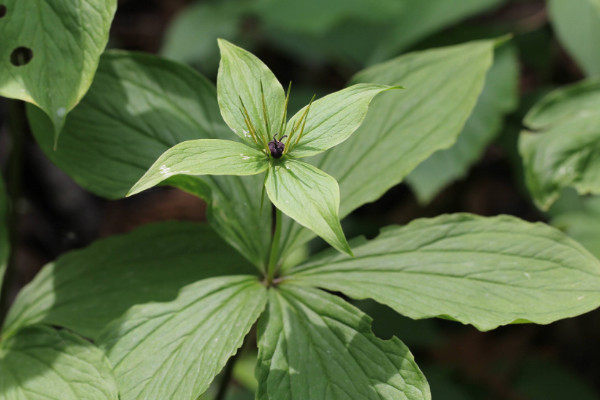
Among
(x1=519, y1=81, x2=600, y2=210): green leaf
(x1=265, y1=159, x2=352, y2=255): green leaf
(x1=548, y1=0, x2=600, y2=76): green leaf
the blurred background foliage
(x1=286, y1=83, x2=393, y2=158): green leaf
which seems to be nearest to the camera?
(x1=265, y1=159, x2=352, y2=255): green leaf

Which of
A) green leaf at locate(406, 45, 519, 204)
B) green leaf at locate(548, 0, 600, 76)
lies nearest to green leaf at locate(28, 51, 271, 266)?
green leaf at locate(406, 45, 519, 204)

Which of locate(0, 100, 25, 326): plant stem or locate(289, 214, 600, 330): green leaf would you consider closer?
locate(289, 214, 600, 330): green leaf

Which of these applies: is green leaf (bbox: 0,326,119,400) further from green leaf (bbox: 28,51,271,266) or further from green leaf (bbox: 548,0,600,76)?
green leaf (bbox: 548,0,600,76)

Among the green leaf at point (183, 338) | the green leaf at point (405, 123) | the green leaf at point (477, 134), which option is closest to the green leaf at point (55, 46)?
the green leaf at point (183, 338)

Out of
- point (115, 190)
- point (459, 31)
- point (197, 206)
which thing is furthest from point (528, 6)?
point (115, 190)

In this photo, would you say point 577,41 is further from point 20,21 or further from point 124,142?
point 20,21

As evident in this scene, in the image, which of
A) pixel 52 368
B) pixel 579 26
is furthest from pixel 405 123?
pixel 579 26
